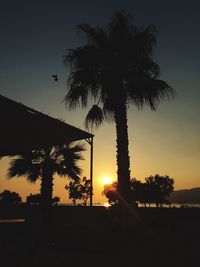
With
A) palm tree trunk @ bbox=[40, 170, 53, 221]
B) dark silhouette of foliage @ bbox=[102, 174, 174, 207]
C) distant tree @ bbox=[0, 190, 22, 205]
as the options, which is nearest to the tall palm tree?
palm tree trunk @ bbox=[40, 170, 53, 221]

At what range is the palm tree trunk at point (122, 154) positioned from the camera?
12859 millimetres

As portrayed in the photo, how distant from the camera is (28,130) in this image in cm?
1025

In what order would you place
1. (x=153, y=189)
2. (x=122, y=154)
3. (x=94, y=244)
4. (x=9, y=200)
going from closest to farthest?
(x=94, y=244) < (x=122, y=154) < (x=9, y=200) < (x=153, y=189)

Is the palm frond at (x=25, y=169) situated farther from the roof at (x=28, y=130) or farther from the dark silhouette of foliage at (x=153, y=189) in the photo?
the dark silhouette of foliage at (x=153, y=189)

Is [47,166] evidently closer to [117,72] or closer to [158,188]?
[117,72]

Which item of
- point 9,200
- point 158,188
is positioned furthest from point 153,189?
point 9,200

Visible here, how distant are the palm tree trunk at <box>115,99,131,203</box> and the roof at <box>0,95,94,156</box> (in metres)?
A: 1.62

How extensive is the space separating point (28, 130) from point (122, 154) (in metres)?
4.45

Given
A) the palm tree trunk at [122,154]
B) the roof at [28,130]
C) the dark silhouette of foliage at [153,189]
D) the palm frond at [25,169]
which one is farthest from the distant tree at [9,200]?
the dark silhouette of foliage at [153,189]

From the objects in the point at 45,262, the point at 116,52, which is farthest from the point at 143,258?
the point at 116,52

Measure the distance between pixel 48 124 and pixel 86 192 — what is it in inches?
2734

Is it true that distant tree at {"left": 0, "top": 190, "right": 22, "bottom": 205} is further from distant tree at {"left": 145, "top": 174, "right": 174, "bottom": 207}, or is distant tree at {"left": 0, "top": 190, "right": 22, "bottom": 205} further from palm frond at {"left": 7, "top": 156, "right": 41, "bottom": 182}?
distant tree at {"left": 145, "top": 174, "right": 174, "bottom": 207}

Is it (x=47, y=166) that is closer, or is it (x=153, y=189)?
(x=47, y=166)

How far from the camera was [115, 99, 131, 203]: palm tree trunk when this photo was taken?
1286cm
